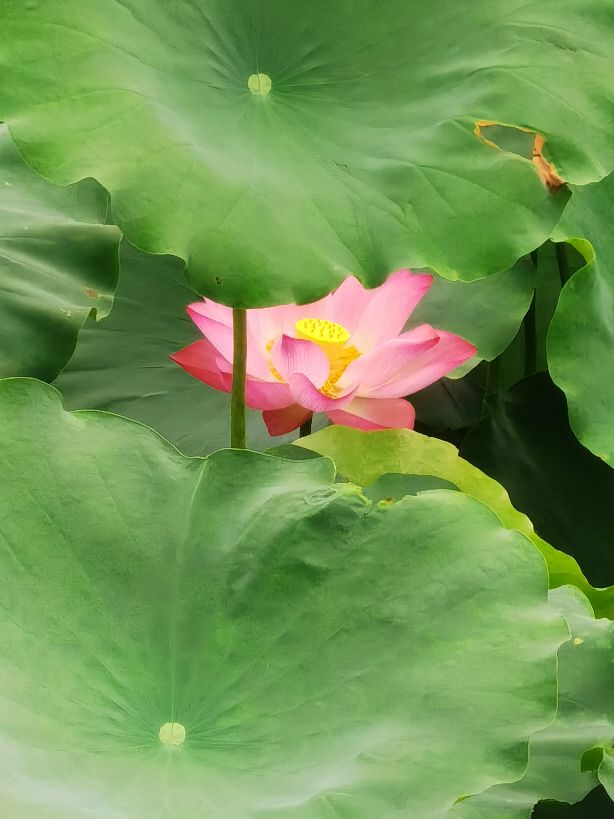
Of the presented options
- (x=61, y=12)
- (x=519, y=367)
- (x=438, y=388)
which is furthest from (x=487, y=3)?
(x=519, y=367)

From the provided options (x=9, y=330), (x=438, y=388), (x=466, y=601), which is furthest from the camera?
(x=438, y=388)

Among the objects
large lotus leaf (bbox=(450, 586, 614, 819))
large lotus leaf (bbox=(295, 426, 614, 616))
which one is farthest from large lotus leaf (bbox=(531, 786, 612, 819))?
large lotus leaf (bbox=(295, 426, 614, 616))

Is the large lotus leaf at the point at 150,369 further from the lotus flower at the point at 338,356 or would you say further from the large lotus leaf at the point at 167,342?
the lotus flower at the point at 338,356

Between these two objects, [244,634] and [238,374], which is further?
[238,374]

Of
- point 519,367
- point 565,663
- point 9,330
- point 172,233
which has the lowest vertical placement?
point 565,663

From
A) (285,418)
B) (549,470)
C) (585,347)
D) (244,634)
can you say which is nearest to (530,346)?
(549,470)

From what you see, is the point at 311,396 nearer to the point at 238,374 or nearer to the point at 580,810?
the point at 238,374

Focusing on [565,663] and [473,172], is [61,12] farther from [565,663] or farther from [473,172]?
[565,663]
